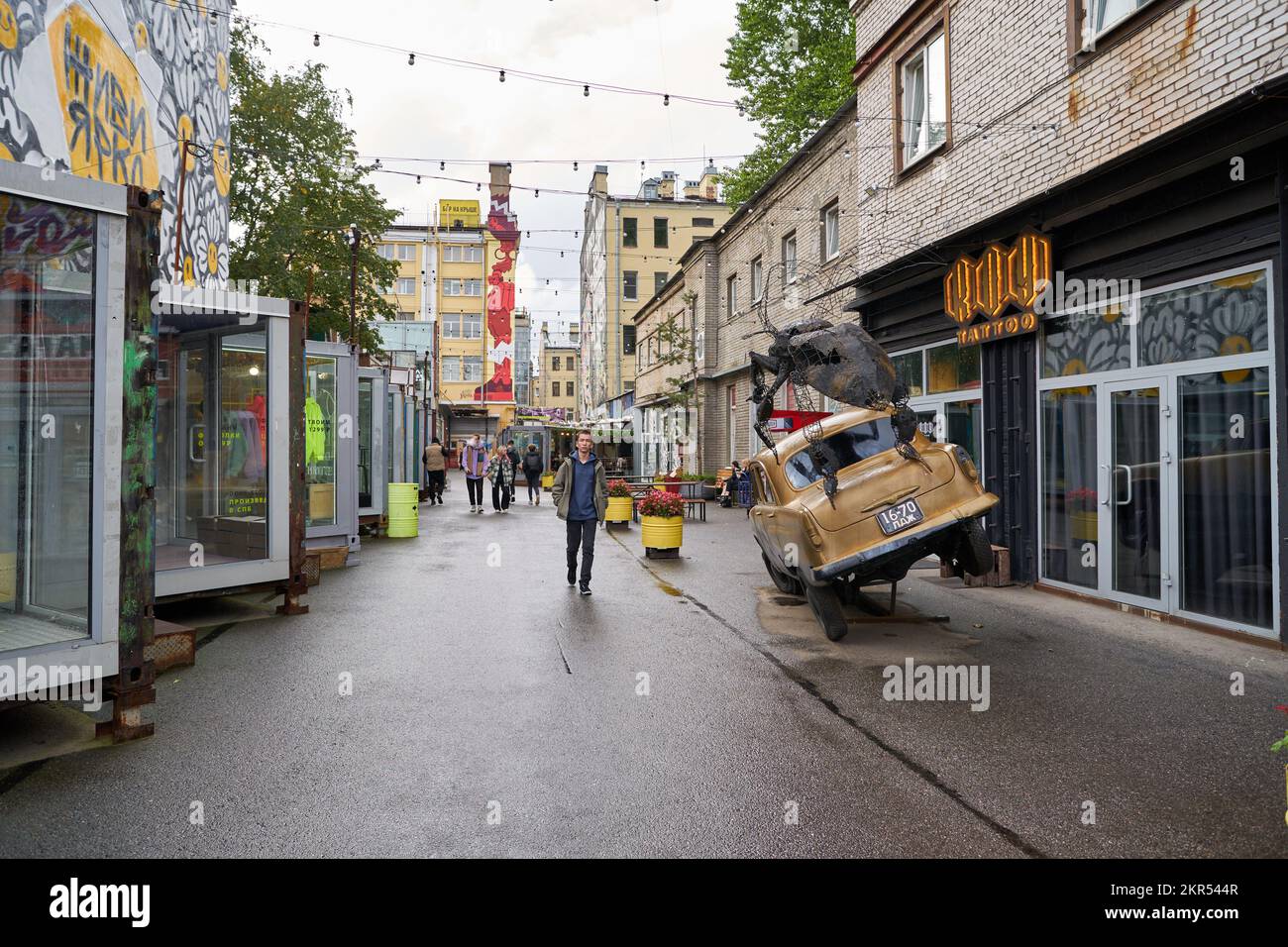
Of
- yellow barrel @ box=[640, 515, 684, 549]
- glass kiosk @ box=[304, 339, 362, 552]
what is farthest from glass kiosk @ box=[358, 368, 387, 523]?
yellow barrel @ box=[640, 515, 684, 549]

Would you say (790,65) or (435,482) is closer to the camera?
(435,482)

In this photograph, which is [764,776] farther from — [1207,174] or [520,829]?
[1207,174]

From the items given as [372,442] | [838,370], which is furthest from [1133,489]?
[372,442]

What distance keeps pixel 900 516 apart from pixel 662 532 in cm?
650

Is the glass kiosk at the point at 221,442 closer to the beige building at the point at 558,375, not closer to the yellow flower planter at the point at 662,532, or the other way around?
the yellow flower planter at the point at 662,532

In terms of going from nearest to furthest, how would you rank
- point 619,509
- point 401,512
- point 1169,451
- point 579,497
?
1. point 1169,451
2. point 579,497
3. point 401,512
4. point 619,509

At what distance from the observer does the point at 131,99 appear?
9133 mm

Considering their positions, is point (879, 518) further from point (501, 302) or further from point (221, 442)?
point (501, 302)

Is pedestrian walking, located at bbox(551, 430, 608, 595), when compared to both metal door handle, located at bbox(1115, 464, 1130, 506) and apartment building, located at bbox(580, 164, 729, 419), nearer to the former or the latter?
metal door handle, located at bbox(1115, 464, 1130, 506)

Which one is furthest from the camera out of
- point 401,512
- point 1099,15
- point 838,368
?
point 401,512

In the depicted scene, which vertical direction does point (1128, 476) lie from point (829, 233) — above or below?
below

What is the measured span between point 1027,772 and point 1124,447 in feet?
18.5

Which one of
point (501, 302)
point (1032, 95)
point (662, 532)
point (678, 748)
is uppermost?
point (501, 302)

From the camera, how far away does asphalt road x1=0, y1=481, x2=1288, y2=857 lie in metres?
3.54
